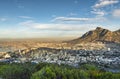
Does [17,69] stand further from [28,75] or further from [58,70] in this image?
[58,70]

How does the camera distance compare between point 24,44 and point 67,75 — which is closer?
point 67,75

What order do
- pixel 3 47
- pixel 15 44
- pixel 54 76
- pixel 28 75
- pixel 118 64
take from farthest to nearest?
pixel 15 44 < pixel 3 47 < pixel 118 64 < pixel 28 75 < pixel 54 76

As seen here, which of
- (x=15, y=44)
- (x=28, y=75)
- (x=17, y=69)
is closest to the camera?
(x=28, y=75)

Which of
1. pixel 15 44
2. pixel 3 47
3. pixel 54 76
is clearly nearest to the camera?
pixel 54 76

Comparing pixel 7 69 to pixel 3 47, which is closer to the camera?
pixel 7 69

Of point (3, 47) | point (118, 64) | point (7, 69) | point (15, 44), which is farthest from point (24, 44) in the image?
point (7, 69)

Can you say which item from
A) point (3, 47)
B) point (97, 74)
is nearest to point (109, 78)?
point (97, 74)

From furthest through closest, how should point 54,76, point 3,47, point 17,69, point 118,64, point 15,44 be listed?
point 15,44
point 3,47
point 118,64
point 17,69
point 54,76

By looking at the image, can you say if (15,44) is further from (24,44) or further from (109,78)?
(109,78)

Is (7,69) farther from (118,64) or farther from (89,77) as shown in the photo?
(118,64)
